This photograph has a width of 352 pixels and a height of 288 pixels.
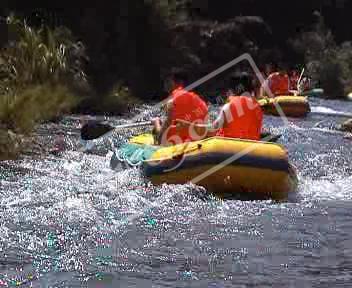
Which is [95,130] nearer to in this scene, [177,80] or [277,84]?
[177,80]

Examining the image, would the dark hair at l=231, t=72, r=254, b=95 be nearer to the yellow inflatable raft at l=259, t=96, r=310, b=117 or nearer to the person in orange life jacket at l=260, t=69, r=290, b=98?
the yellow inflatable raft at l=259, t=96, r=310, b=117

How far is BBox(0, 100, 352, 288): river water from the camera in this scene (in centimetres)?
520

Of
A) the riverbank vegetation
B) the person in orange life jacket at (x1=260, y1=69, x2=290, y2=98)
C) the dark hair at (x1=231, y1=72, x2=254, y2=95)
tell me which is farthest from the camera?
the person in orange life jacket at (x1=260, y1=69, x2=290, y2=98)

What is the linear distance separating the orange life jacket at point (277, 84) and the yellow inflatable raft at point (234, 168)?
12.7 metres

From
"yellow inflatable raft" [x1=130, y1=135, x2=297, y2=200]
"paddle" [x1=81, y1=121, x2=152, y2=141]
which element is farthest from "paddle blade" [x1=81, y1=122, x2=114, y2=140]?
"yellow inflatable raft" [x1=130, y1=135, x2=297, y2=200]

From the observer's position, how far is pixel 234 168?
7.84 meters

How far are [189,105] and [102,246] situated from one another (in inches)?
144

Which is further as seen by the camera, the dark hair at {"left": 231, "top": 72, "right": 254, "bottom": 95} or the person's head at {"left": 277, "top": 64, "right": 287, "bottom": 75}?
the person's head at {"left": 277, "top": 64, "right": 287, "bottom": 75}

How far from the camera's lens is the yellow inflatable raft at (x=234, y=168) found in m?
7.83

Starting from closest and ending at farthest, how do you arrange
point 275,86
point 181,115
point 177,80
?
point 181,115 < point 177,80 < point 275,86

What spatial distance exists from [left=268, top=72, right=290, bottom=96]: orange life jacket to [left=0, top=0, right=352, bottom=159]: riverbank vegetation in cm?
393

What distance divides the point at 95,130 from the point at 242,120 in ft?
9.46

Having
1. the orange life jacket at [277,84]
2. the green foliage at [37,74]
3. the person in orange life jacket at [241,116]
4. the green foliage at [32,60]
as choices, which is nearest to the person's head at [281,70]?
the orange life jacket at [277,84]

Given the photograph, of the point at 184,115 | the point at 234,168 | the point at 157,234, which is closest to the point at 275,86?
the point at 184,115
